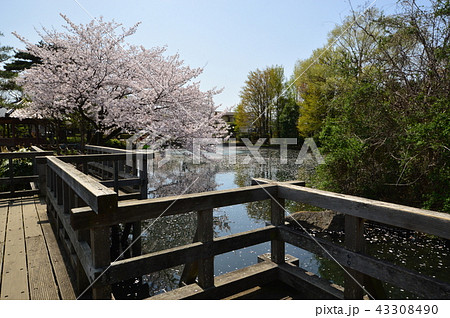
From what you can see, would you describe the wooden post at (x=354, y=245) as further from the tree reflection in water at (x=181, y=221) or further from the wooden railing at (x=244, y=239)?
the tree reflection in water at (x=181, y=221)

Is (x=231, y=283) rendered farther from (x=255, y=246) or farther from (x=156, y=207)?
(x=255, y=246)

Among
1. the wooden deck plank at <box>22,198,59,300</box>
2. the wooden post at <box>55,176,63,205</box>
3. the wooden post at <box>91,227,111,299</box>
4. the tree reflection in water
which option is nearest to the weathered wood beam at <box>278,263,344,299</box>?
the wooden post at <box>91,227,111,299</box>

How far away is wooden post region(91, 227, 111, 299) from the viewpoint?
2.15 m

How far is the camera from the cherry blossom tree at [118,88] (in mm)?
12547

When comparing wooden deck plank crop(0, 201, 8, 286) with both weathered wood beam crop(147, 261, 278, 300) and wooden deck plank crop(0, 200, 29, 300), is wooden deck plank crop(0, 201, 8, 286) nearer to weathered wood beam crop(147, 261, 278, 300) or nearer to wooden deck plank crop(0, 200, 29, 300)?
wooden deck plank crop(0, 200, 29, 300)

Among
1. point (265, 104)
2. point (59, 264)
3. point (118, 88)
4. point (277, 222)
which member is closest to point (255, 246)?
point (277, 222)

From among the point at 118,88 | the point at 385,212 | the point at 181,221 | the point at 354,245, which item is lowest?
the point at 181,221

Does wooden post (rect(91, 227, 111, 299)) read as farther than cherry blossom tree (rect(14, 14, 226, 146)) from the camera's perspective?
No

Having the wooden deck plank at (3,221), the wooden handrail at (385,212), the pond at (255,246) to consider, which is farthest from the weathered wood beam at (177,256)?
the pond at (255,246)

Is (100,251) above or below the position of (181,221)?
above

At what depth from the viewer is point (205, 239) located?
8.63 feet

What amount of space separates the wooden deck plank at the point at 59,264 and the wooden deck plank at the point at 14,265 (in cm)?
27

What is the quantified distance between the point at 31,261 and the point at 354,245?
3436mm

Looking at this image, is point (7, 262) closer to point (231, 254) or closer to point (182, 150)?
point (231, 254)
